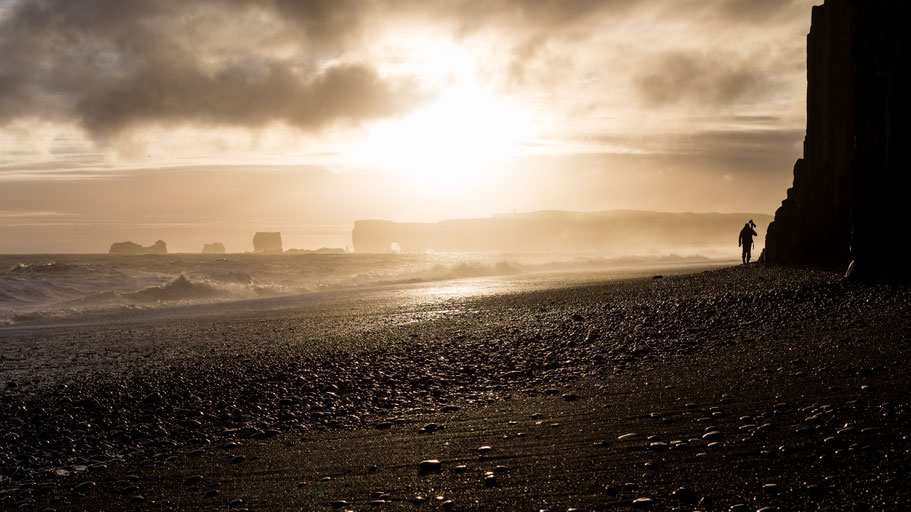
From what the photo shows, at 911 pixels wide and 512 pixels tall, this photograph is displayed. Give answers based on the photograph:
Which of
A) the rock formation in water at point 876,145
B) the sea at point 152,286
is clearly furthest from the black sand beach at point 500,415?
the sea at point 152,286

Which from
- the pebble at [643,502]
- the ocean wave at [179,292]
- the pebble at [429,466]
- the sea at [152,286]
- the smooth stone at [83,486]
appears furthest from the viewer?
the ocean wave at [179,292]

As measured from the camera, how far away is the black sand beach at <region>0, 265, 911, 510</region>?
5.89 m

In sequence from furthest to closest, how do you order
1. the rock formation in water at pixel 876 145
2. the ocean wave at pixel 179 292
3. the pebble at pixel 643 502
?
the ocean wave at pixel 179 292
the rock formation in water at pixel 876 145
the pebble at pixel 643 502

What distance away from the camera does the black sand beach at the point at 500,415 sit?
5895mm

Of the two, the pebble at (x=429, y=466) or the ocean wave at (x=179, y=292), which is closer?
the pebble at (x=429, y=466)

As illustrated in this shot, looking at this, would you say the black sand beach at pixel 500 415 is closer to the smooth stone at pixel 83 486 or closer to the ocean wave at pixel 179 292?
the smooth stone at pixel 83 486

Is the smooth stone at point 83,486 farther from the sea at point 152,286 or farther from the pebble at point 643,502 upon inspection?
the sea at point 152,286

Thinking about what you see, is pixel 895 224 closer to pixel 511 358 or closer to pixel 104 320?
pixel 511 358

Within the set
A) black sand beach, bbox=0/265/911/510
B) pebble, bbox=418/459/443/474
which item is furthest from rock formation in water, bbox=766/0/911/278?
pebble, bbox=418/459/443/474

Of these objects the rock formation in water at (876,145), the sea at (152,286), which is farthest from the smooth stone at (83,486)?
the sea at (152,286)

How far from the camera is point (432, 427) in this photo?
8.50 meters

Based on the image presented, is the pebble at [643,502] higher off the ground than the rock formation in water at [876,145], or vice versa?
the rock formation in water at [876,145]

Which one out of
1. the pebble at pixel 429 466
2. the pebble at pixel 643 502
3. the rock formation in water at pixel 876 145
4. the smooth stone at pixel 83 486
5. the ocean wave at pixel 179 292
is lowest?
the smooth stone at pixel 83 486

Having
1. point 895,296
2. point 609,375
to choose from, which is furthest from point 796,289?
point 609,375
